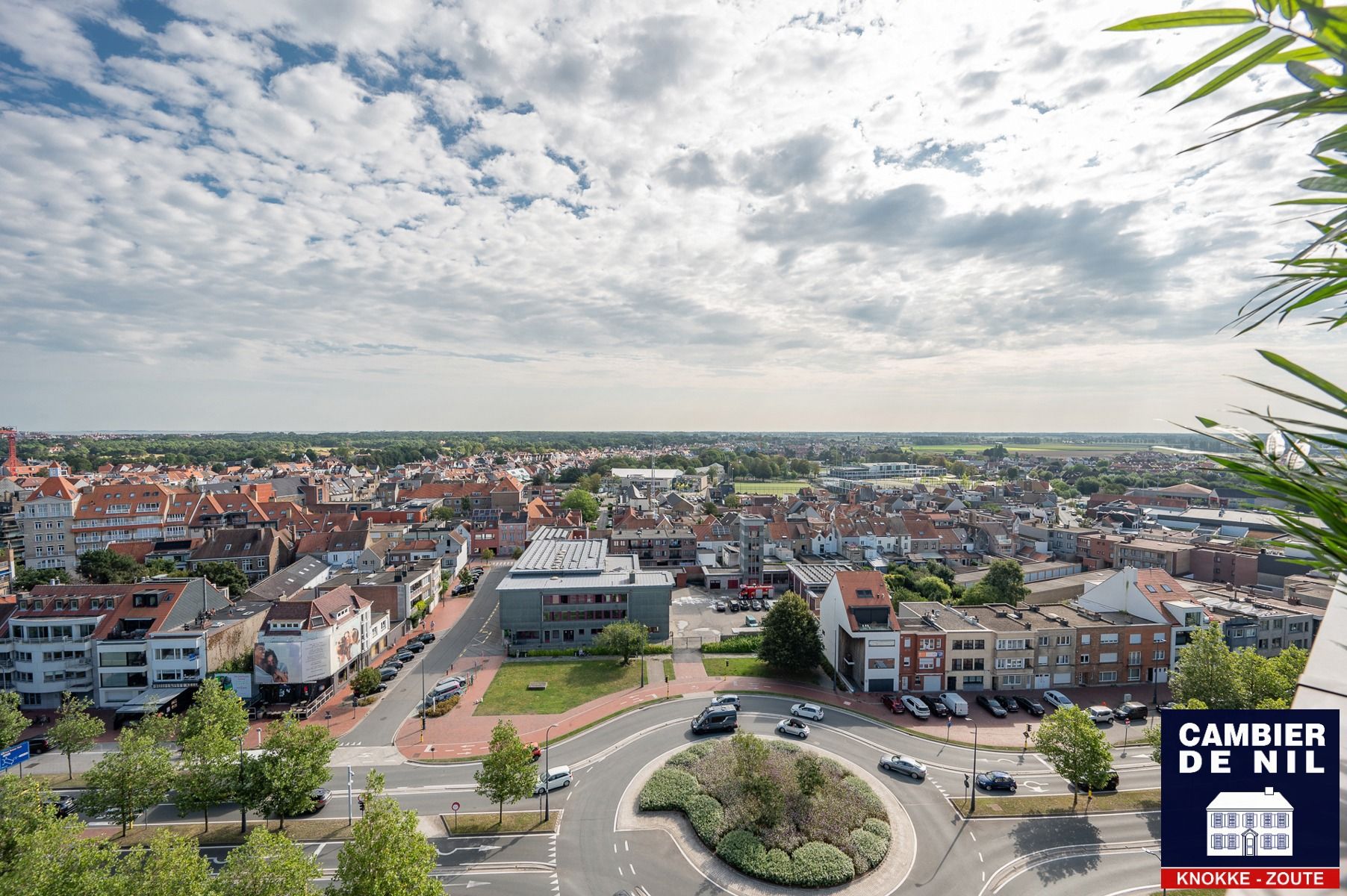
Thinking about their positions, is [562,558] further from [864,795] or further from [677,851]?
[864,795]

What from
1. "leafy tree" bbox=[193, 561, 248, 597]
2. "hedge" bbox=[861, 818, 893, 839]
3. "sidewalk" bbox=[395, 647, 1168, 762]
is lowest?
"sidewalk" bbox=[395, 647, 1168, 762]

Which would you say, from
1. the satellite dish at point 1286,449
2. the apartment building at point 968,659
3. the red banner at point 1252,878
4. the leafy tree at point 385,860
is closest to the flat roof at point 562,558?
the apartment building at point 968,659

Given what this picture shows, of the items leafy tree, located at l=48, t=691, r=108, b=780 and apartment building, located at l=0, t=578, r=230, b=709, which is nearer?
leafy tree, located at l=48, t=691, r=108, b=780

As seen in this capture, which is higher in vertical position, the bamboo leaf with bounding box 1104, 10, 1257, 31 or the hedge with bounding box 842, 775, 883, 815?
the bamboo leaf with bounding box 1104, 10, 1257, 31

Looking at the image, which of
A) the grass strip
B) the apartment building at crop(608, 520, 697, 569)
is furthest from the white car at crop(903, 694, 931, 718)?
the apartment building at crop(608, 520, 697, 569)

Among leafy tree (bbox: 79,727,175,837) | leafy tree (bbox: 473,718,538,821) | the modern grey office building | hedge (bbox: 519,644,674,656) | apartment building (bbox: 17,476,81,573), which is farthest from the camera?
apartment building (bbox: 17,476,81,573)

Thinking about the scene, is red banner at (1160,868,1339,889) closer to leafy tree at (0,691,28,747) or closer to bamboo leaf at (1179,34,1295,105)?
bamboo leaf at (1179,34,1295,105)
